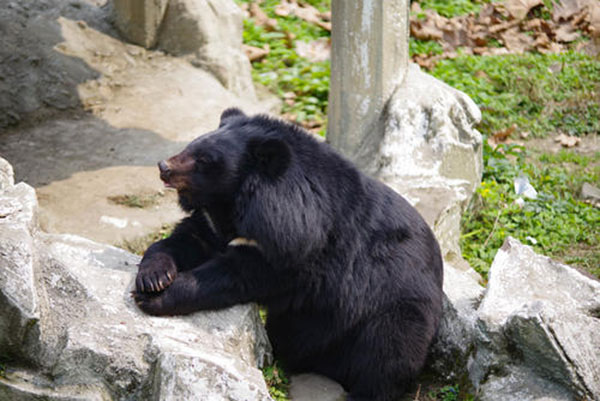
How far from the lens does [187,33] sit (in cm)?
754

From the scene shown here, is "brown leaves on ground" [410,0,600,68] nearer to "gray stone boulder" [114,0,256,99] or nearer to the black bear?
"gray stone boulder" [114,0,256,99]

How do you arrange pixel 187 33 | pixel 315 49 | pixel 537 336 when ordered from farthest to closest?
pixel 315 49
pixel 187 33
pixel 537 336

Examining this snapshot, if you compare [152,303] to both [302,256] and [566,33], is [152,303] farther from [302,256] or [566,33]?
[566,33]

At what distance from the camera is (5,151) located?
599 cm

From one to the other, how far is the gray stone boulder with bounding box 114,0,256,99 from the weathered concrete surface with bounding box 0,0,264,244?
0.42ft

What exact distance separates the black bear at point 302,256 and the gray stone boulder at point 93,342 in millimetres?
153

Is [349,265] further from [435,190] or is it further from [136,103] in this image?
[136,103]

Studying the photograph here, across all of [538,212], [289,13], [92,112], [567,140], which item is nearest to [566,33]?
[567,140]

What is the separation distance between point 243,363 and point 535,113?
5716 mm

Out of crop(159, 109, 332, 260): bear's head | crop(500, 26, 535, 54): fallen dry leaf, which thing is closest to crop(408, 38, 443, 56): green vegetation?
crop(500, 26, 535, 54): fallen dry leaf

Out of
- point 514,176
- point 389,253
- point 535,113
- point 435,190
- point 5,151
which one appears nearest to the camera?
point 389,253

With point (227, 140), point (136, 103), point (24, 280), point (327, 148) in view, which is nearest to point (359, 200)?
point (327, 148)

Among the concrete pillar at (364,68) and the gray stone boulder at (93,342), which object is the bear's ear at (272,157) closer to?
the gray stone boulder at (93,342)

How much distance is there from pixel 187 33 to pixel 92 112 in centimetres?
147
